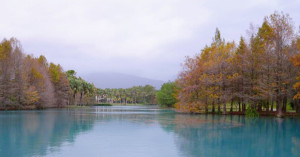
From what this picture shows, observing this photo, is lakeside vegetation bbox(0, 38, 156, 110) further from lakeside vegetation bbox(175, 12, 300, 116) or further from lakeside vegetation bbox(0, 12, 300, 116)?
lakeside vegetation bbox(175, 12, 300, 116)

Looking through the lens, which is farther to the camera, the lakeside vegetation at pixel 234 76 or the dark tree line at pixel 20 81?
the dark tree line at pixel 20 81

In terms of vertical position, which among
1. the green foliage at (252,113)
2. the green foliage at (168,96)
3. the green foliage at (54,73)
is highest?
the green foliage at (54,73)

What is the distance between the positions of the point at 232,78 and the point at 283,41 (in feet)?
28.0

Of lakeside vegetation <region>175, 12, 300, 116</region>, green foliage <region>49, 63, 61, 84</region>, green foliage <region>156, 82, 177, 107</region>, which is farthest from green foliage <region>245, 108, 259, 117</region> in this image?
green foliage <region>49, 63, 61, 84</region>

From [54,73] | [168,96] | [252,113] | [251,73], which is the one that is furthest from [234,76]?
[54,73]

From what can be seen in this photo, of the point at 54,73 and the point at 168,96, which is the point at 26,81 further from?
the point at 168,96

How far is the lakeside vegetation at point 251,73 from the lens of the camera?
3744 centimetres

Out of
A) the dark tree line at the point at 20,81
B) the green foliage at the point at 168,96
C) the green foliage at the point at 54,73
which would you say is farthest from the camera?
the green foliage at the point at 168,96

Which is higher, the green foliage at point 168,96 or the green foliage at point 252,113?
the green foliage at point 168,96

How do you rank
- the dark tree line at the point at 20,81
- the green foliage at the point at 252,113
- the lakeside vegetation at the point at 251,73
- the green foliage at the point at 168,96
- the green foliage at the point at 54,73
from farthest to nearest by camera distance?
the green foliage at the point at 168,96 → the green foliage at the point at 54,73 → the dark tree line at the point at 20,81 → the green foliage at the point at 252,113 → the lakeside vegetation at the point at 251,73

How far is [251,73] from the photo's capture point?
1681 inches

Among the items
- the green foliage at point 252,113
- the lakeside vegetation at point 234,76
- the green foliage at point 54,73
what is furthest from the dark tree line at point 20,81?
the green foliage at point 252,113

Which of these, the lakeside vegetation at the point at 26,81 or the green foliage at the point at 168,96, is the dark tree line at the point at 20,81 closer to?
the lakeside vegetation at the point at 26,81

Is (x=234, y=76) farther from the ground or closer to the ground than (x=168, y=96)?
farther from the ground
